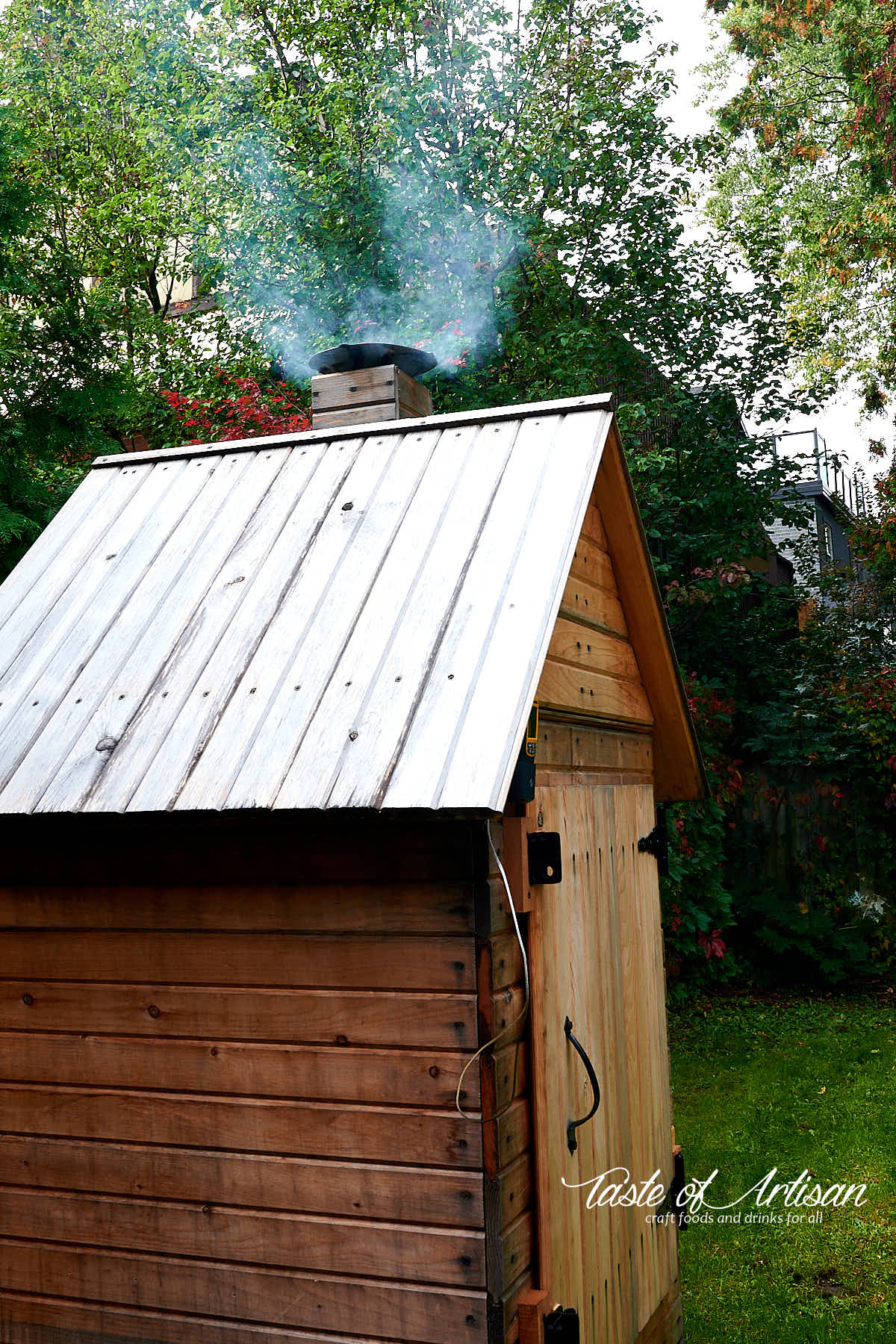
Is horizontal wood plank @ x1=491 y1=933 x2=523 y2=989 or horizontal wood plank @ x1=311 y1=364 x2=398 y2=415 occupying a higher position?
horizontal wood plank @ x1=311 y1=364 x2=398 y2=415

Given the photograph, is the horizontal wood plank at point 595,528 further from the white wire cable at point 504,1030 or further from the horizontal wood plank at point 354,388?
the white wire cable at point 504,1030

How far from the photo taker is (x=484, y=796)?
2725 millimetres

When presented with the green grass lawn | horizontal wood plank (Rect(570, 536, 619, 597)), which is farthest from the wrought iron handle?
the green grass lawn

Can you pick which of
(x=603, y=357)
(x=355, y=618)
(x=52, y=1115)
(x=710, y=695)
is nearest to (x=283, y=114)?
(x=603, y=357)

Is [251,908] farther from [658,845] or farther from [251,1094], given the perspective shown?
[658,845]

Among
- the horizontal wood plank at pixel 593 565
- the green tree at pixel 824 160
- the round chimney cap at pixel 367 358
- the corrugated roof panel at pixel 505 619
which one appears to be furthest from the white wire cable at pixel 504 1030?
the green tree at pixel 824 160

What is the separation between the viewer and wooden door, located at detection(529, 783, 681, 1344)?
11.0 feet

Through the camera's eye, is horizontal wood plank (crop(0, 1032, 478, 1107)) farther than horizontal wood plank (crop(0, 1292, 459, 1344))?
No

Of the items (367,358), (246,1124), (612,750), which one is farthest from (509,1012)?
(367,358)

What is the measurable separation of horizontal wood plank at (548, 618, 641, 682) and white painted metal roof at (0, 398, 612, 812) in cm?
42

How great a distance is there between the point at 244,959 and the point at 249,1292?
0.91 meters

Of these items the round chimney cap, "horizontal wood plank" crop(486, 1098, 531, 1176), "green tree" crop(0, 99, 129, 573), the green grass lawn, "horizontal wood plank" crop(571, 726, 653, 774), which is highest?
"green tree" crop(0, 99, 129, 573)

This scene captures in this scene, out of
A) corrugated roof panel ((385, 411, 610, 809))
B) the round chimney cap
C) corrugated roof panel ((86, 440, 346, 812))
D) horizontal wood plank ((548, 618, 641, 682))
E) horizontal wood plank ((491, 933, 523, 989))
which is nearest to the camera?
corrugated roof panel ((385, 411, 610, 809))

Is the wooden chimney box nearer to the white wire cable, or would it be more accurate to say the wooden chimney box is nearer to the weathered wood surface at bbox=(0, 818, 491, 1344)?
the weathered wood surface at bbox=(0, 818, 491, 1344)
